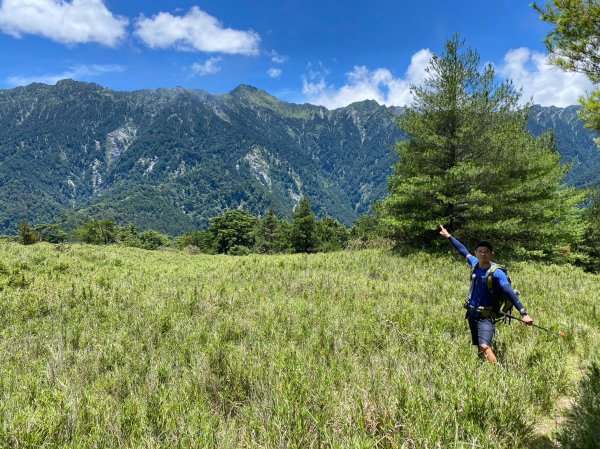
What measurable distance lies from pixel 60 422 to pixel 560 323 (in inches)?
312

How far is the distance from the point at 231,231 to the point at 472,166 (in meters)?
77.7

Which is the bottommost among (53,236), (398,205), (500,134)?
(53,236)

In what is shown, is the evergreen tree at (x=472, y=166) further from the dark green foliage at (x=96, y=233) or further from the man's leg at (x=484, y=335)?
the dark green foliage at (x=96, y=233)

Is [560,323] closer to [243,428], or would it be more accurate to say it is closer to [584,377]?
[584,377]

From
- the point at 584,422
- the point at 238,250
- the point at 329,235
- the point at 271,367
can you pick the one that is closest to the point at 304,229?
the point at 329,235

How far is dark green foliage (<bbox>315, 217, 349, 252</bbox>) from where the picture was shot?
2552 inches

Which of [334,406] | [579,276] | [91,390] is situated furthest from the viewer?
[579,276]

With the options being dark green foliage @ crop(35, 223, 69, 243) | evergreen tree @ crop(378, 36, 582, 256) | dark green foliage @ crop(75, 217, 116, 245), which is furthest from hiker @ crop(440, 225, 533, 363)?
dark green foliage @ crop(35, 223, 69, 243)

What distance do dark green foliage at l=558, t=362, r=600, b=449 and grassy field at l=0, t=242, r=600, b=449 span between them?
0.90ft

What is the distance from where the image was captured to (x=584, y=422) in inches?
119

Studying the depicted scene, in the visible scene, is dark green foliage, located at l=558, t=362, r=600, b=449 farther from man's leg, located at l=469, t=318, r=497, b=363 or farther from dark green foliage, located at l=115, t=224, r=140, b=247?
dark green foliage, located at l=115, t=224, r=140, b=247

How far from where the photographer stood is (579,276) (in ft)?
44.0

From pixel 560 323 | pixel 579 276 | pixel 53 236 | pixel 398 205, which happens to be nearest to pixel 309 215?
pixel 398 205

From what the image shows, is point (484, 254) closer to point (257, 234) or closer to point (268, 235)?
point (268, 235)
